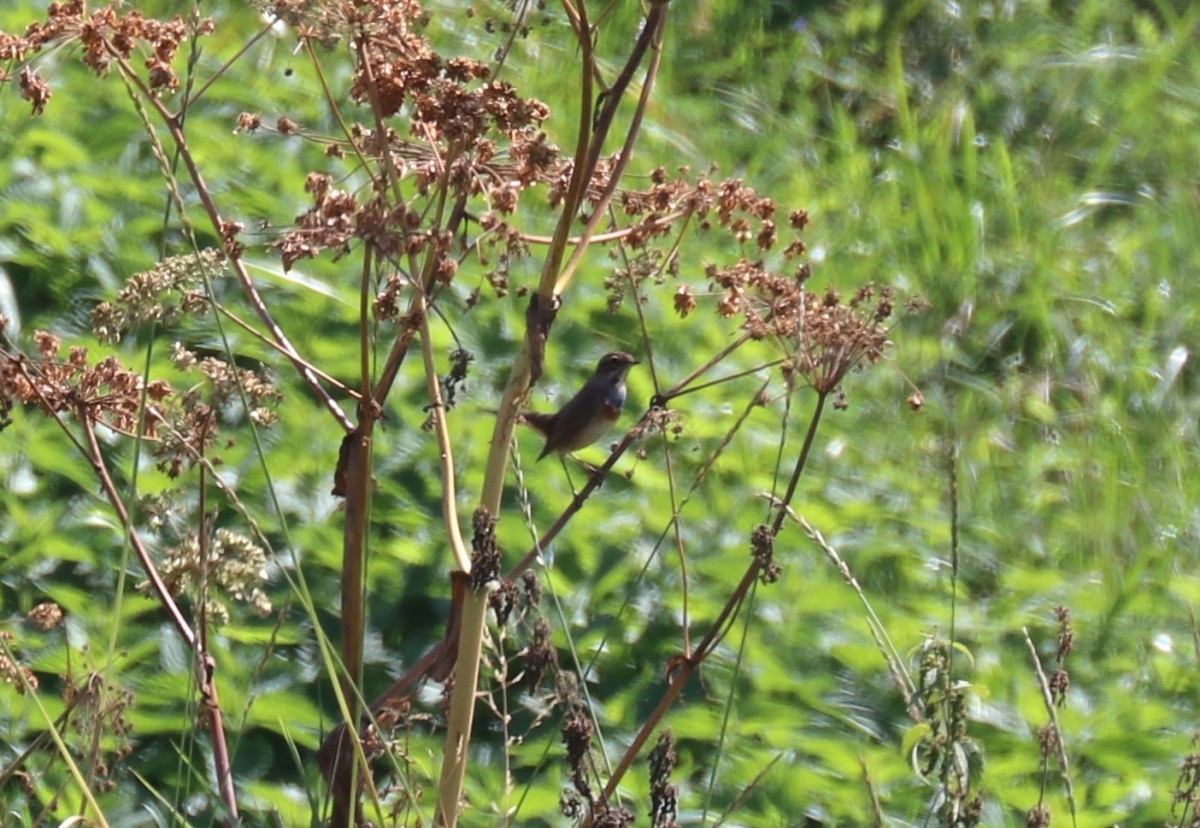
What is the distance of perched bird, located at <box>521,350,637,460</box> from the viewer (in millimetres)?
3566

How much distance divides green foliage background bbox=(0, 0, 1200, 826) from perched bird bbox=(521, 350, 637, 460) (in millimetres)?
212

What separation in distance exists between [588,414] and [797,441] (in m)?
→ 0.97

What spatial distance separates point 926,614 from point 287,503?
1.43m

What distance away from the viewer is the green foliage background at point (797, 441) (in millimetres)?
3359

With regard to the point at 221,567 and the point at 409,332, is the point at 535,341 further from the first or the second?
the point at 221,567

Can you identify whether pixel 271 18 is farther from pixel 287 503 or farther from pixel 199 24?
pixel 287 503

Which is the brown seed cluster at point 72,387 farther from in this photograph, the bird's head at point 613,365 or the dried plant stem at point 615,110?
the bird's head at point 613,365

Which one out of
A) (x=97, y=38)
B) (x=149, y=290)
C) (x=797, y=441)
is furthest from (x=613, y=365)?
(x=149, y=290)

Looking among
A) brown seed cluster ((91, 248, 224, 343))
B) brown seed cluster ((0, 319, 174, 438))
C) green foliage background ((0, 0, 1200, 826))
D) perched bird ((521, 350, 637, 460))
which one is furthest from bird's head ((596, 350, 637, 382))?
brown seed cluster ((91, 248, 224, 343))

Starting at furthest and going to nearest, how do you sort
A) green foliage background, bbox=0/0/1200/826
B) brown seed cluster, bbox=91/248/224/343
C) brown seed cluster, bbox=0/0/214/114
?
green foliage background, bbox=0/0/1200/826
brown seed cluster, bbox=0/0/214/114
brown seed cluster, bbox=91/248/224/343

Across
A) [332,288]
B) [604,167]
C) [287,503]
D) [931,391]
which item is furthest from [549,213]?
[604,167]

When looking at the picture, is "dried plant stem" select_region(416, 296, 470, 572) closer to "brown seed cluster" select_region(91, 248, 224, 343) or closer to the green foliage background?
"brown seed cluster" select_region(91, 248, 224, 343)

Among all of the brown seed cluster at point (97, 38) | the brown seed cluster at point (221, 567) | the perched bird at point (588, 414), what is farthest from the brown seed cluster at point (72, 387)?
the perched bird at point (588, 414)

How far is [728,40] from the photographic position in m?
6.23
